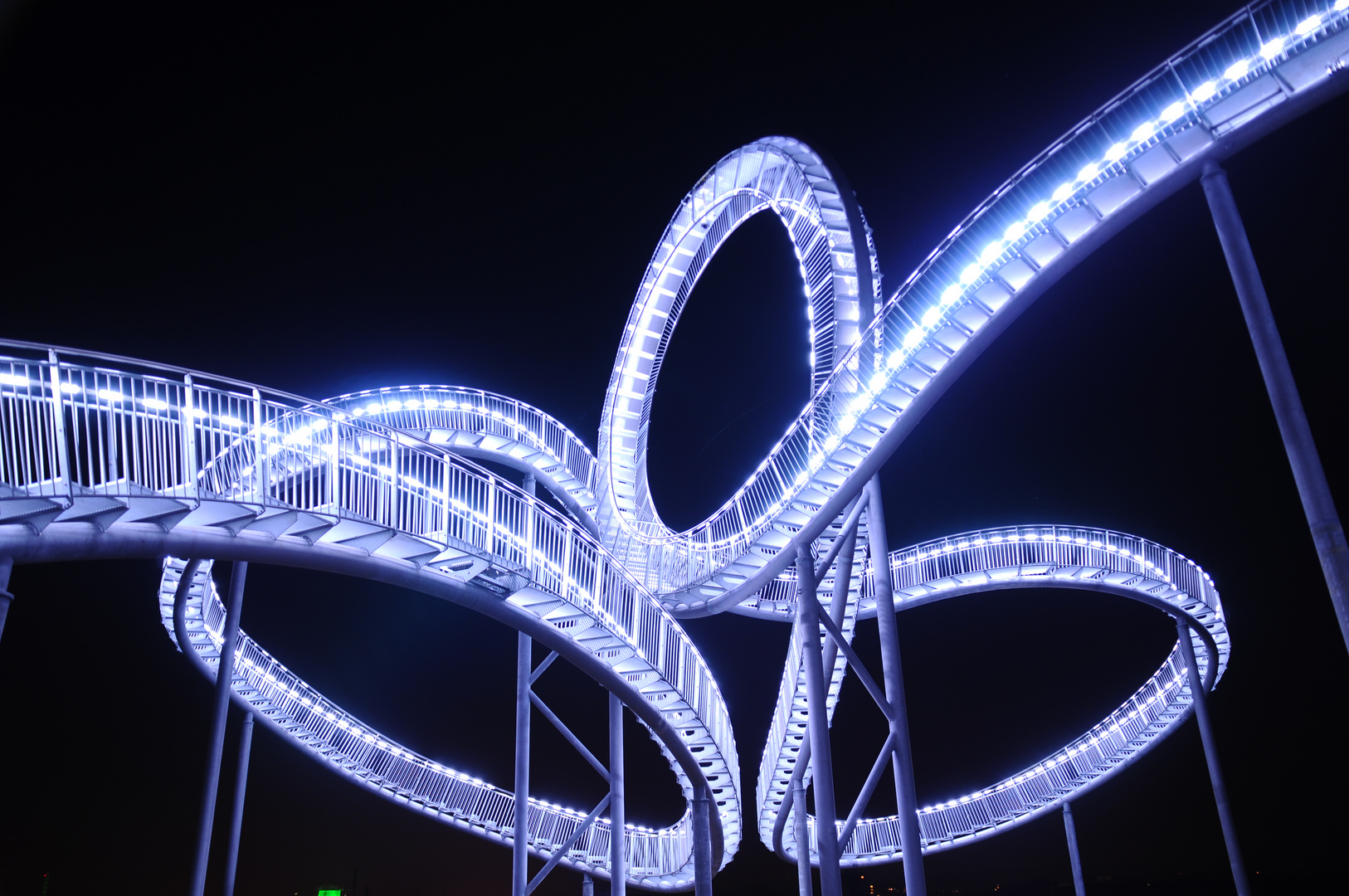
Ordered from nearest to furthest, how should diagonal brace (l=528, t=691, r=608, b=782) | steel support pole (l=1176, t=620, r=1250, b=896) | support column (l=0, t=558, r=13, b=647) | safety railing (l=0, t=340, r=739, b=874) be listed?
support column (l=0, t=558, r=13, b=647)
safety railing (l=0, t=340, r=739, b=874)
diagonal brace (l=528, t=691, r=608, b=782)
steel support pole (l=1176, t=620, r=1250, b=896)

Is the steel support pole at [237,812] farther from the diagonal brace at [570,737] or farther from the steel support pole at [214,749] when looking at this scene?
the diagonal brace at [570,737]

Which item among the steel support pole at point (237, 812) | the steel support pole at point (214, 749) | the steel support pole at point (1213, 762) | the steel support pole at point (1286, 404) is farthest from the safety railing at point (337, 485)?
the steel support pole at point (1213, 762)

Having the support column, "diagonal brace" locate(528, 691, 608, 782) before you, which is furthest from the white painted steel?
the support column

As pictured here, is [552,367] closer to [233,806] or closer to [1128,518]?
[233,806]

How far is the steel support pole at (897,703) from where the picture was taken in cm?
1372

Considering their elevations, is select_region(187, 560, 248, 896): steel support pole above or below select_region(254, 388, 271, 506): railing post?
below

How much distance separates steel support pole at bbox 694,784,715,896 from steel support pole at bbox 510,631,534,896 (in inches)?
138

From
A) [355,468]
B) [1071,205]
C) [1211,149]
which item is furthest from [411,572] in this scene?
[1211,149]

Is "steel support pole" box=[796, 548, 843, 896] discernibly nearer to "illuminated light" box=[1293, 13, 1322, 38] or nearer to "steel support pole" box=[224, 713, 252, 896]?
"illuminated light" box=[1293, 13, 1322, 38]

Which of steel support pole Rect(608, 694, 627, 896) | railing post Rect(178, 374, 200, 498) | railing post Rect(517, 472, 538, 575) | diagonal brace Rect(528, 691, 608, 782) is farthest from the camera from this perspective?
diagonal brace Rect(528, 691, 608, 782)

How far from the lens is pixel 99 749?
25312mm

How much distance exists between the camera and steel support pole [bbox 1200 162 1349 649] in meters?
7.43

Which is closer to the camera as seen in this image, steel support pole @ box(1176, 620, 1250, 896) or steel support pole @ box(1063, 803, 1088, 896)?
steel support pole @ box(1176, 620, 1250, 896)

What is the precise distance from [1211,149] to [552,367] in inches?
853
